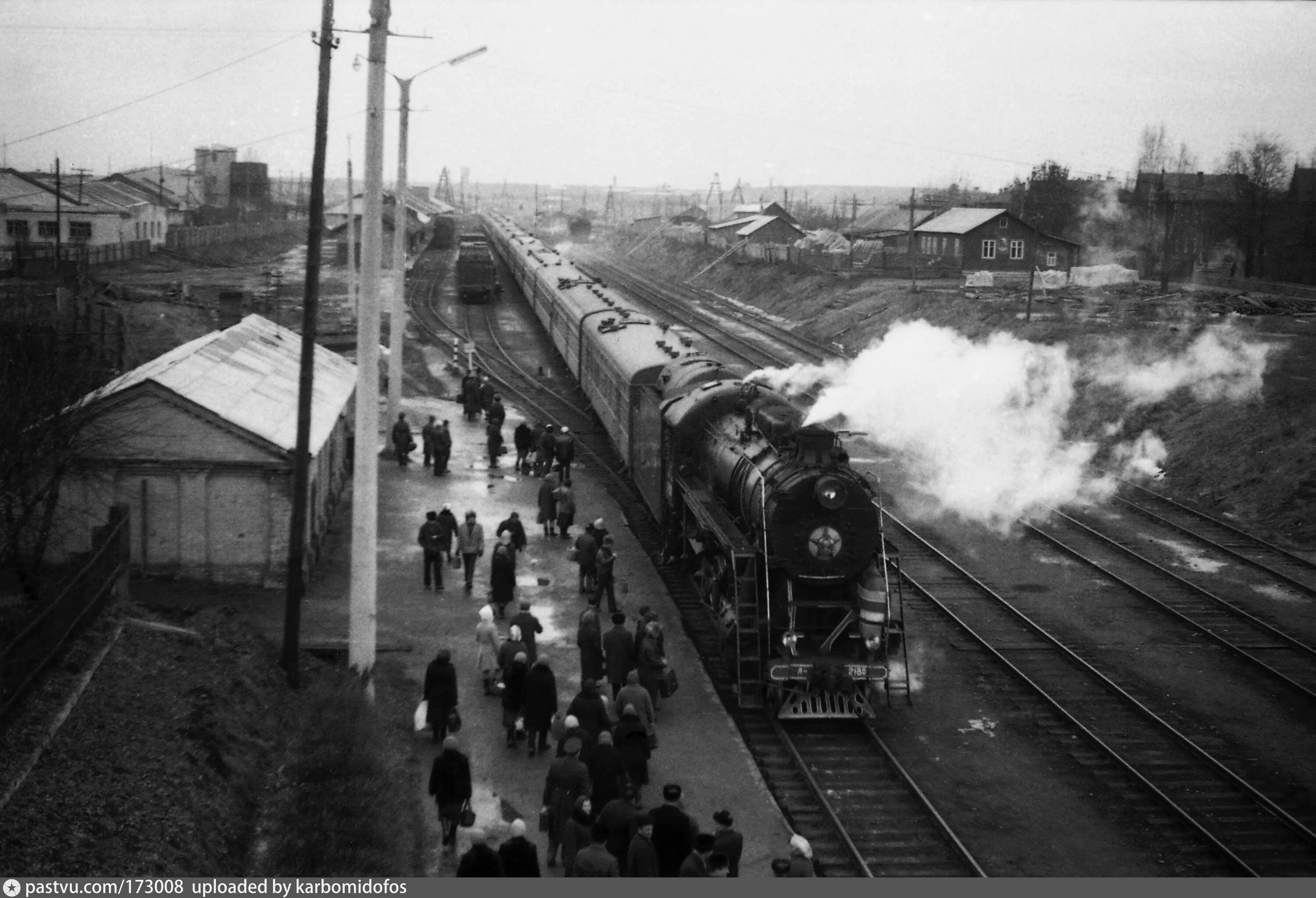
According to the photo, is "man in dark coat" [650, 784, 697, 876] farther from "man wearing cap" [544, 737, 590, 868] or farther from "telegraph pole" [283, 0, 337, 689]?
"telegraph pole" [283, 0, 337, 689]

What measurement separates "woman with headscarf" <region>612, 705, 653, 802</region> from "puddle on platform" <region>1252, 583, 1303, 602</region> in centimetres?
1268

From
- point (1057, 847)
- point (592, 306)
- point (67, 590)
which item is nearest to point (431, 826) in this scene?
point (67, 590)

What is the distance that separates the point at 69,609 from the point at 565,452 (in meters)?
11.7

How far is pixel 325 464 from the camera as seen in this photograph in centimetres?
2056

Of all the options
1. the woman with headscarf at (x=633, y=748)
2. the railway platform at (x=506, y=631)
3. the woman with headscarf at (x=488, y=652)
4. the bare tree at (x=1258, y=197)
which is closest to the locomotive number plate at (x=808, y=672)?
the railway platform at (x=506, y=631)

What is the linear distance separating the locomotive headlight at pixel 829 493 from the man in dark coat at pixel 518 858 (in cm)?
615

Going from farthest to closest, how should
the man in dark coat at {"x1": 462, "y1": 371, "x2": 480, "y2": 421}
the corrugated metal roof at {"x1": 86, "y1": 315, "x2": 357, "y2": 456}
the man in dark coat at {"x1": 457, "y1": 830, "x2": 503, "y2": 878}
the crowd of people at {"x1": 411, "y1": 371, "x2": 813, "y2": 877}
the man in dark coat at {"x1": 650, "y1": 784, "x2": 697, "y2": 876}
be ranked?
the man in dark coat at {"x1": 462, "y1": 371, "x2": 480, "y2": 421} → the corrugated metal roof at {"x1": 86, "y1": 315, "x2": 357, "y2": 456} → the man in dark coat at {"x1": 650, "y1": 784, "x2": 697, "y2": 876} → the crowd of people at {"x1": 411, "y1": 371, "x2": 813, "y2": 877} → the man in dark coat at {"x1": 457, "y1": 830, "x2": 503, "y2": 878}

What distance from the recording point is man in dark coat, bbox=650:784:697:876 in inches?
363

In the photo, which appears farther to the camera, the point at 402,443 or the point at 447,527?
the point at 402,443

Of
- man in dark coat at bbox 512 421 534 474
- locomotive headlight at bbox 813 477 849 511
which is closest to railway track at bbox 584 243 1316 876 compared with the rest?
locomotive headlight at bbox 813 477 849 511

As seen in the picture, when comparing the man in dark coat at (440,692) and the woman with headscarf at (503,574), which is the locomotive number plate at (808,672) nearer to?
the man in dark coat at (440,692)

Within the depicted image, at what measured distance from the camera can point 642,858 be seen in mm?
8570

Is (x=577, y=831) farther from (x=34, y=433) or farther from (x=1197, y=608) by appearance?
(x=1197, y=608)

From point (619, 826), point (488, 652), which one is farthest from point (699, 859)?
point (488, 652)
